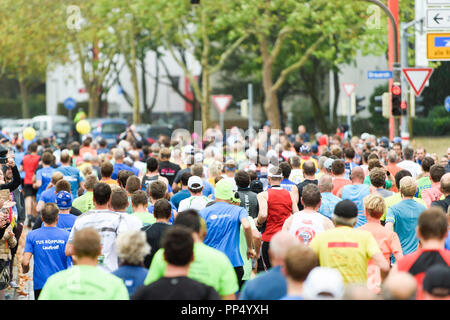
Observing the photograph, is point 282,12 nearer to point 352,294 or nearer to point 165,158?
point 165,158

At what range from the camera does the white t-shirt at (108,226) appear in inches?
315

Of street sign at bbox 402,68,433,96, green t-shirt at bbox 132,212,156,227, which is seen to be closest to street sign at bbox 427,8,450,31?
street sign at bbox 402,68,433,96

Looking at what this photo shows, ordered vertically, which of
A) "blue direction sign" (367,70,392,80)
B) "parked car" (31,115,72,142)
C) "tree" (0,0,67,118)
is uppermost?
"tree" (0,0,67,118)

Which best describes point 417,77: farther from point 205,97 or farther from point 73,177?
point 205,97

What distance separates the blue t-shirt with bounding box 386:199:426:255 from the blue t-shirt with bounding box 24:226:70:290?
133 inches

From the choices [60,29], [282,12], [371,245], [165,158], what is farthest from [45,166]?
[60,29]

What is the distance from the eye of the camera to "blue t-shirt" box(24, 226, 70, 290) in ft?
29.7

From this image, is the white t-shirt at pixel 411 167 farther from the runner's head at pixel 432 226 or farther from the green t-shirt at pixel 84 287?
the green t-shirt at pixel 84 287

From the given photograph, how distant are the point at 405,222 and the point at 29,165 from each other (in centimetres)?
1027

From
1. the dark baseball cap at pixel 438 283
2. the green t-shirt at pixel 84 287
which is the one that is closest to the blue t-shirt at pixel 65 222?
the green t-shirt at pixel 84 287

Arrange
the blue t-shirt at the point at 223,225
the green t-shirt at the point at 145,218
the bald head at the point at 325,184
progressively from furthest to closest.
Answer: the bald head at the point at 325,184 < the blue t-shirt at the point at 223,225 < the green t-shirt at the point at 145,218

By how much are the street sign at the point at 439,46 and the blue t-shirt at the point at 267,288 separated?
12.4 meters

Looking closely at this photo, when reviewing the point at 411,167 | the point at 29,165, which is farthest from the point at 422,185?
the point at 29,165

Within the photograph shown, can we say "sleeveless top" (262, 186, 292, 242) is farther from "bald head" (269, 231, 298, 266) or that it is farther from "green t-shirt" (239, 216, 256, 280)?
"bald head" (269, 231, 298, 266)
